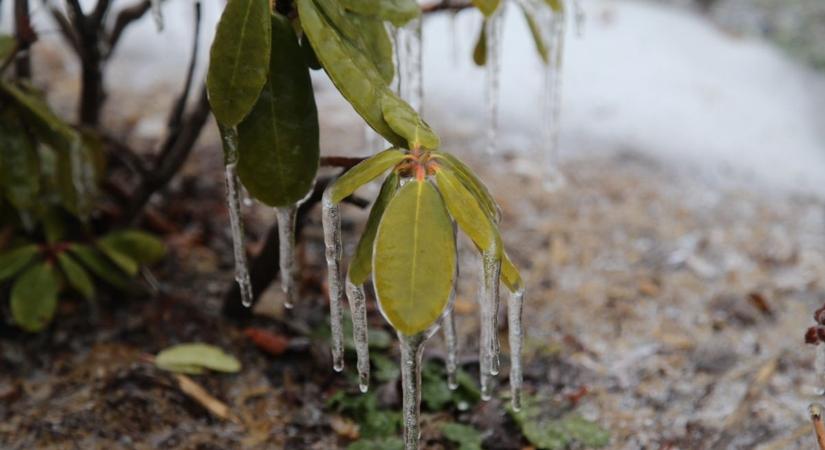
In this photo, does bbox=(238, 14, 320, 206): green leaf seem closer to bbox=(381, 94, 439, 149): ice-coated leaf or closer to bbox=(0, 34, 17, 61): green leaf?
bbox=(381, 94, 439, 149): ice-coated leaf

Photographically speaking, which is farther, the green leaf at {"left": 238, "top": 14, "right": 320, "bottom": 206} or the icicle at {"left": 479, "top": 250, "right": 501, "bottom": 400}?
the green leaf at {"left": 238, "top": 14, "right": 320, "bottom": 206}

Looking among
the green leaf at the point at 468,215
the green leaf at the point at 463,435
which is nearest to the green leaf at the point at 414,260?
the green leaf at the point at 468,215

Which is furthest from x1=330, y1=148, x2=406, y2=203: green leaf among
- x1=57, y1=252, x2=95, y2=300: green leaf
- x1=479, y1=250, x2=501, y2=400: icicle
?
x1=57, y1=252, x2=95, y2=300: green leaf

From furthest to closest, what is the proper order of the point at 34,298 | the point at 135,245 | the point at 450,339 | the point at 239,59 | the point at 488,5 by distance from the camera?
the point at 135,245
the point at 34,298
the point at 450,339
the point at 488,5
the point at 239,59

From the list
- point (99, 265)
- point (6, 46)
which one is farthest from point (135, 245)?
point (6, 46)

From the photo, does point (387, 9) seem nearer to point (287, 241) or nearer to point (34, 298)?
point (287, 241)

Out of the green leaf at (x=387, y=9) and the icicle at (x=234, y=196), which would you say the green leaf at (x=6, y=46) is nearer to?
the icicle at (x=234, y=196)
